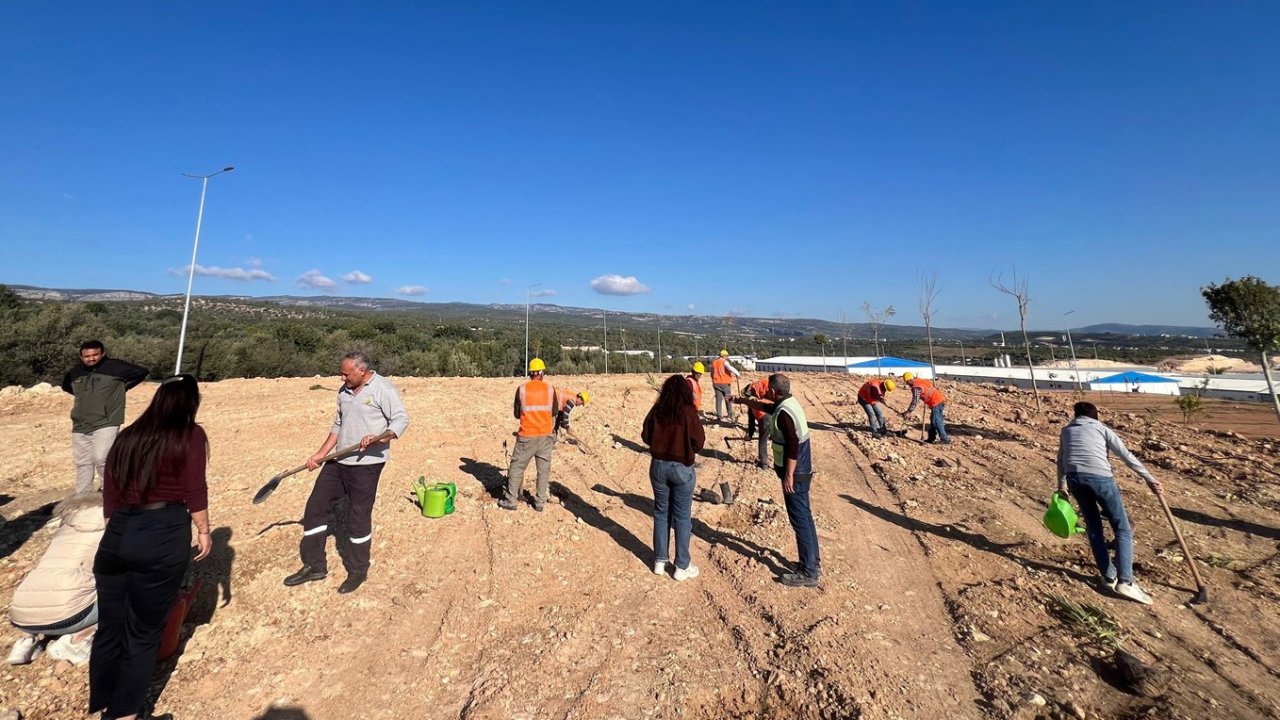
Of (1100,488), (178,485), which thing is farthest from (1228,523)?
(178,485)

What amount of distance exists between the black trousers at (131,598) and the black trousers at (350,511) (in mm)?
1459

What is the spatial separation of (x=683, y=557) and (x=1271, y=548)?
632 cm

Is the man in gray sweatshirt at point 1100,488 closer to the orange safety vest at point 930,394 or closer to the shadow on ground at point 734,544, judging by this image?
the shadow on ground at point 734,544

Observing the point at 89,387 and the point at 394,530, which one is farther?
the point at 394,530

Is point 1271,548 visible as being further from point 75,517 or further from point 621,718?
point 75,517

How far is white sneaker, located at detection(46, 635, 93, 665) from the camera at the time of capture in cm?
312

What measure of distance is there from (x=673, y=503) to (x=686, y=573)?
71 centimetres

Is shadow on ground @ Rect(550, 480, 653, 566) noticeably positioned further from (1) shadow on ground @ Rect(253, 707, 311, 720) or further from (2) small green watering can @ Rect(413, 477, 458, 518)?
(1) shadow on ground @ Rect(253, 707, 311, 720)

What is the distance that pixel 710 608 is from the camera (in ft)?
13.8

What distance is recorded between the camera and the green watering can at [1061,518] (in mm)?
4523

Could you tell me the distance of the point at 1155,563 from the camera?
5016 mm

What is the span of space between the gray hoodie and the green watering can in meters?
0.24

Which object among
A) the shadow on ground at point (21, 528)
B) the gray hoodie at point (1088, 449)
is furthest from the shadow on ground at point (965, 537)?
the shadow on ground at point (21, 528)

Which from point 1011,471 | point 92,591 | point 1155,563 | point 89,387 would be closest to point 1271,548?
point 1155,563
